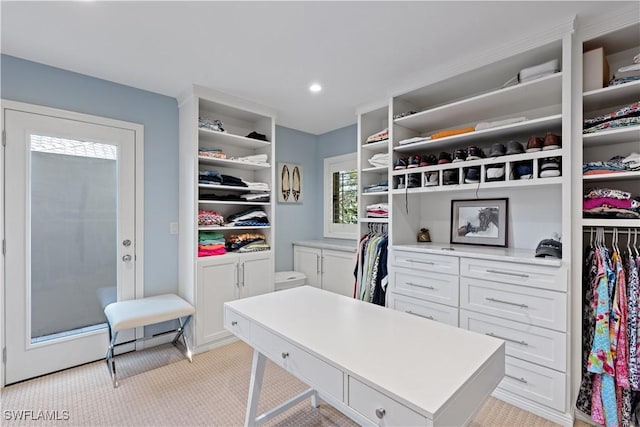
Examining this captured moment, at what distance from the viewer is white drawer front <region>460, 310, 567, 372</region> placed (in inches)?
72.0

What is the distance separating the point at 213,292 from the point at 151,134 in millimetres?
1669

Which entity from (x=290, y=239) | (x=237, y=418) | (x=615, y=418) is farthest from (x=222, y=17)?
(x=615, y=418)

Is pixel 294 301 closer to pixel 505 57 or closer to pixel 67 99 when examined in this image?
pixel 505 57

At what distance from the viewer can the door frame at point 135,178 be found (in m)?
2.22

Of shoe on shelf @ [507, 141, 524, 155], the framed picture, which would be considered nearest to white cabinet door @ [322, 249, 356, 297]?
the framed picture

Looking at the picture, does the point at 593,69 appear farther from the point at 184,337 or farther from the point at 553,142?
the point at 184,337

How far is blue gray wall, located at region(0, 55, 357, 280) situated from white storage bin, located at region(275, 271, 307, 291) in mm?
235

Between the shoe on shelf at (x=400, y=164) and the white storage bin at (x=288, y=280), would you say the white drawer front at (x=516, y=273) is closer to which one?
the shoe on shelf at (x=400, y=164)

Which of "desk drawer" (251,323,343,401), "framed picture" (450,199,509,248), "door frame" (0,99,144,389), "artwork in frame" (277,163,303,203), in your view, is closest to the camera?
"desk drawer" (251,323,343,401)

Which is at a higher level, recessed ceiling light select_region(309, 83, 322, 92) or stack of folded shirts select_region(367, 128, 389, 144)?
recessed ceiling light select_region(309, 83, 322, 92)

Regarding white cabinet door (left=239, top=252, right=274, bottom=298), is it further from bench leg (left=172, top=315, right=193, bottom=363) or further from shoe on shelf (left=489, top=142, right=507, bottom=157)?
shoe on shelf (left=489, top=142, right=507, bottom=157)

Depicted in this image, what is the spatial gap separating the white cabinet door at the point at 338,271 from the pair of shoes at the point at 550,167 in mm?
1953

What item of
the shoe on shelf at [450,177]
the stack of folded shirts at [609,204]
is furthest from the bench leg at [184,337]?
the stack of folded shirts at [609,204]

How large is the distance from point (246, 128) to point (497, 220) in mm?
2827
